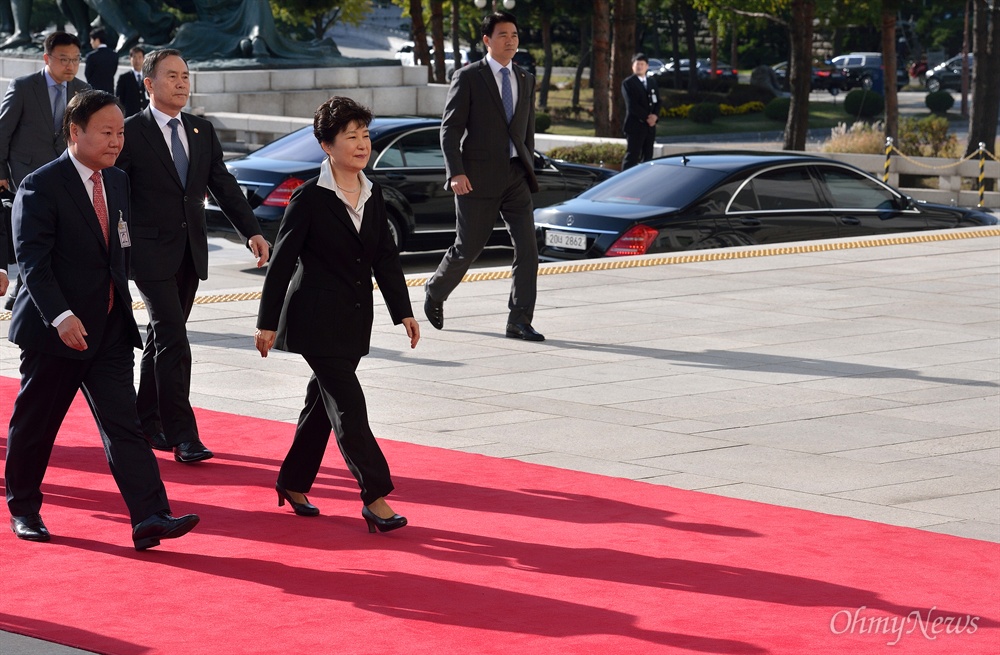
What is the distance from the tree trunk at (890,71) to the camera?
3322cm

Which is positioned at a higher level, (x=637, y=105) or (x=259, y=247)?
(x=259, y=247)

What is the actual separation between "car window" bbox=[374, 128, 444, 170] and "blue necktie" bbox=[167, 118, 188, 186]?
7.94m

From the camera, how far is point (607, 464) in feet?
24.1

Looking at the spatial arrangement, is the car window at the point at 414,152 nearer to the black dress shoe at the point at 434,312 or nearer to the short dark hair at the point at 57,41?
the black dress shoe at the point at 434,312

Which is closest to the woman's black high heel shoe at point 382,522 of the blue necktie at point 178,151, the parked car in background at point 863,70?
the blue necktie at point 178,151

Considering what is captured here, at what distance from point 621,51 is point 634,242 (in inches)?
720

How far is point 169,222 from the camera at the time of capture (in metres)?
7.34

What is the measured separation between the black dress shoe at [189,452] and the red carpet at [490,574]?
12 centimetres

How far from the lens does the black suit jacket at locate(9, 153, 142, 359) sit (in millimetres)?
5793

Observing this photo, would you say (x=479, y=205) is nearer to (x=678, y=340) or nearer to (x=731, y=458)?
(x=678, y=340)

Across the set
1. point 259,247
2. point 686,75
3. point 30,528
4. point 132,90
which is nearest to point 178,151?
point 259,247

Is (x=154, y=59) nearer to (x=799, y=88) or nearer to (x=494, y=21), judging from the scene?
(x=494, y=21)

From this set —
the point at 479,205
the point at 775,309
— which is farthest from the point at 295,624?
the point at 775,309

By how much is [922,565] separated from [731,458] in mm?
1754
